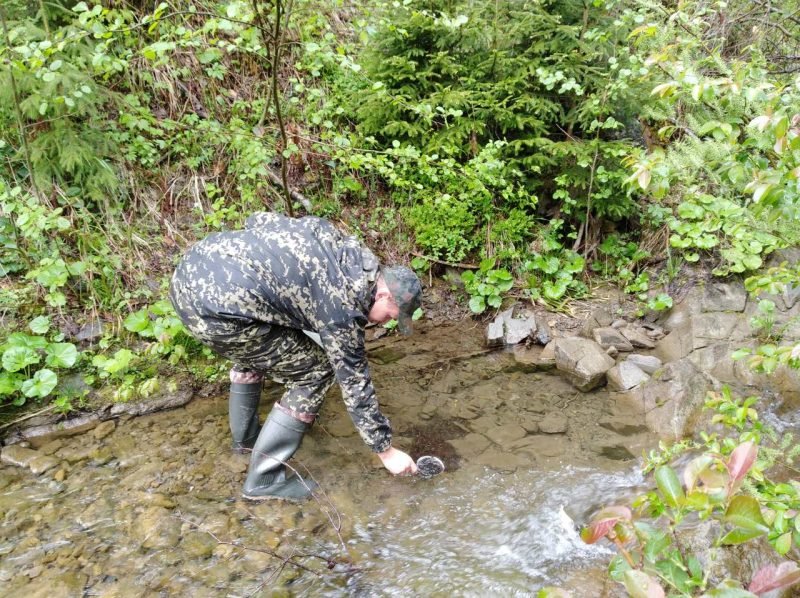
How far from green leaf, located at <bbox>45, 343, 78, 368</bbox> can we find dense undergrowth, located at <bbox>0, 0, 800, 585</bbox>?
0.01 meters

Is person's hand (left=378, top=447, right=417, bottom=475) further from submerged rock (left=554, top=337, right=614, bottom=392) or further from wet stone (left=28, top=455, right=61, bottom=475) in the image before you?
wet stone (left=28, top=455, right=61, bottom=475)

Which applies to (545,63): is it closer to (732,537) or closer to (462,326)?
(462,326)

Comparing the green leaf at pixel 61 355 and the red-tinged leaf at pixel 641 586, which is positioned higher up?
the red-tinged leaf at pixel 641 586

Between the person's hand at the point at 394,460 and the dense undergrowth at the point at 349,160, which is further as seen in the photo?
the dense undergrowth at the point at 349,160

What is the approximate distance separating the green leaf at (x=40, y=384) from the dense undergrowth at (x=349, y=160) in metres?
0.01

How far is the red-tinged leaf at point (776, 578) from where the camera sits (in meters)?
1.04

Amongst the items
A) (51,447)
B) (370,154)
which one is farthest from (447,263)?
(51,447)

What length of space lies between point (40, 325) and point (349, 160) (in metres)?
2.76

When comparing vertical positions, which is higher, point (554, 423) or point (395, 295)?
point (395, 295)

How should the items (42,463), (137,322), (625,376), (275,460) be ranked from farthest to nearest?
(625,376)
(137,322)
(42,463)
(275,460)

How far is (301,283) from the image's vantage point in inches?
103

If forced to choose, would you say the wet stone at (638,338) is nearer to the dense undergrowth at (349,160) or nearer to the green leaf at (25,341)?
the dense undergrowth at (349,160)

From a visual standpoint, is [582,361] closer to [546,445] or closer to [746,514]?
[546,445]

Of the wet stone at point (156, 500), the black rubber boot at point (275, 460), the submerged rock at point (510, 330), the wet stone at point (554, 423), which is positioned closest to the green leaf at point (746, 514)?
the black rubber boot at point (275, 460)
